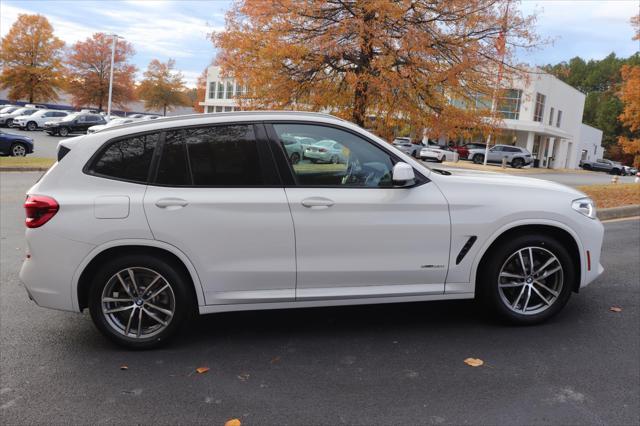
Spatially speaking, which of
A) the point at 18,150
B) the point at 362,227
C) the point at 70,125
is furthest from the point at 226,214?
the point at 70,125

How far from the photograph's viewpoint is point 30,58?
55250mm

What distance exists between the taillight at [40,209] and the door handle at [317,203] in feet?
5.91

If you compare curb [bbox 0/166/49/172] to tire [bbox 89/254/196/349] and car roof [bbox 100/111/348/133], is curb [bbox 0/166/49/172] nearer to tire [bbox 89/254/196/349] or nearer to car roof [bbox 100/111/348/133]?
car roof [bbox 100/111/348/133]

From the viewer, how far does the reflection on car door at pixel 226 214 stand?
12.9 ft

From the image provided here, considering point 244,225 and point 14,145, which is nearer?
point 244,225

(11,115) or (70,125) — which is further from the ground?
(11,115)

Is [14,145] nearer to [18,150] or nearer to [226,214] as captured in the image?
[18,150]

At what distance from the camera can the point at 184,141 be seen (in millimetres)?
4113

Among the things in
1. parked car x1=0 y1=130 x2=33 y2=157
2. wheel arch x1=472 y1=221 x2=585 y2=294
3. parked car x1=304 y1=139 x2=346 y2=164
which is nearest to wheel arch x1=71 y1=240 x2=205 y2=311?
parked car x1=304 y1=139 x2=346 y2=164

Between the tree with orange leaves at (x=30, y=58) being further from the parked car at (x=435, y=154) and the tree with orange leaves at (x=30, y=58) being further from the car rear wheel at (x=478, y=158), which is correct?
the car rear wheel at (x=478, y=158)

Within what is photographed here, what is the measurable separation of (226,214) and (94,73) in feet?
207

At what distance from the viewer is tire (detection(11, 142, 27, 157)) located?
22183 mm

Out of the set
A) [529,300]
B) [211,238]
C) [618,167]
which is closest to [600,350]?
[529,300]

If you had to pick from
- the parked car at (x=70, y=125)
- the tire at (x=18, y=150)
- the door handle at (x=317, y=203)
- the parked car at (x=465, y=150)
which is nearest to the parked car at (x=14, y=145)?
the tire at (x=18, y=150)
